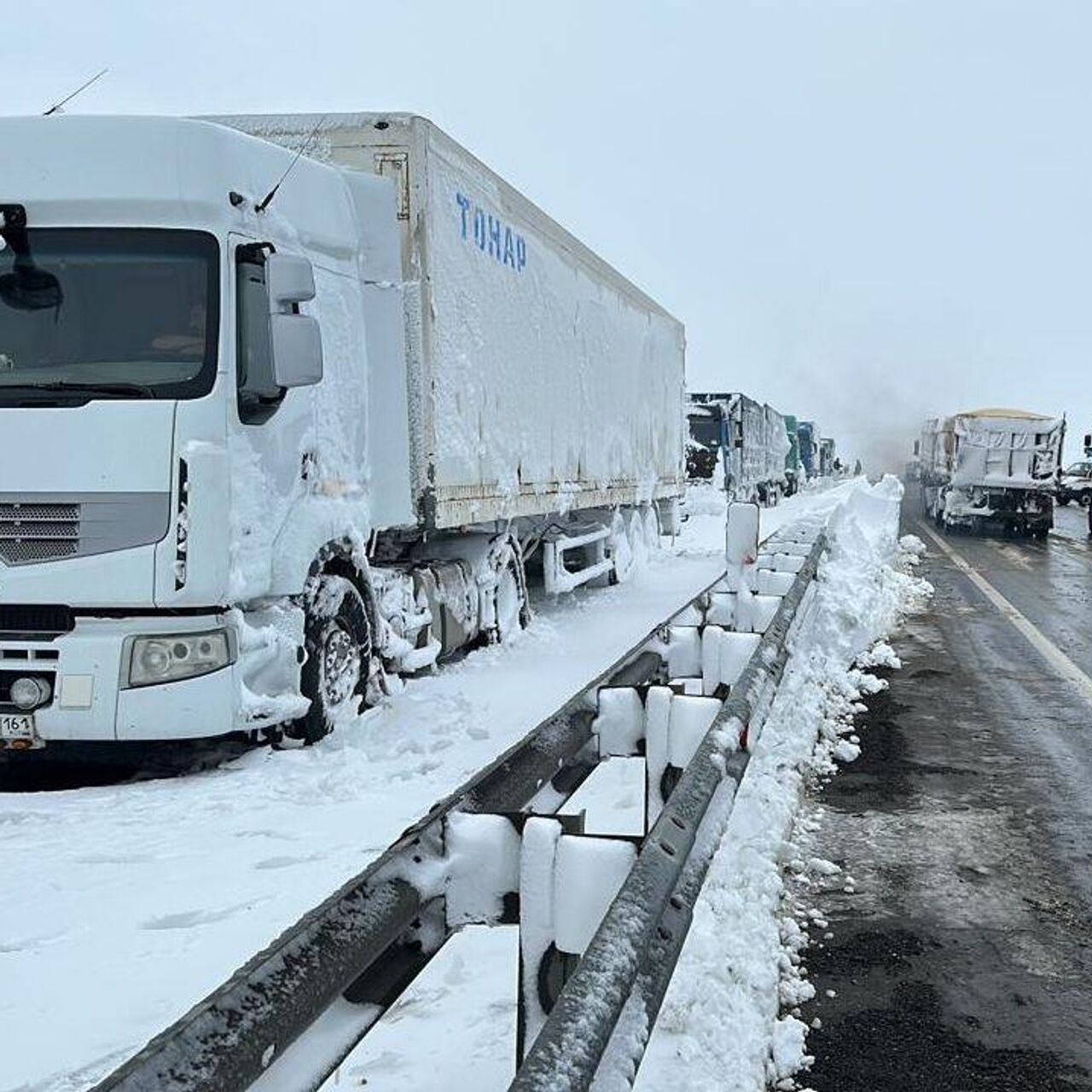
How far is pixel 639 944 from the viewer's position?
216cm

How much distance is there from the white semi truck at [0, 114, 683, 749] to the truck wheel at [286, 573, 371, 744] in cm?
2

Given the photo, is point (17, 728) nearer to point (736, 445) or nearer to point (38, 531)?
point (38, 531)

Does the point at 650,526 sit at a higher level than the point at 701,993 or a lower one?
higher

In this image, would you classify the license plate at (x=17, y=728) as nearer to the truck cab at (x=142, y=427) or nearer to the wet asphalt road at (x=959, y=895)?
the truck cab at (x=142, y=427)

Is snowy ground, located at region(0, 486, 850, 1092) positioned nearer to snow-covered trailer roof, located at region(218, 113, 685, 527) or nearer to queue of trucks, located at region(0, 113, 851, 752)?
queue of trucks, located at region(0, 113, 851, 752)

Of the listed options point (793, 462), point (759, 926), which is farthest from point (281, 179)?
point (793, 462)

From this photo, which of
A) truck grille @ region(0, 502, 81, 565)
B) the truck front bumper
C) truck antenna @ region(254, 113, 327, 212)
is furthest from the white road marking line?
truck grille @ region(0, 502, 81, 565)

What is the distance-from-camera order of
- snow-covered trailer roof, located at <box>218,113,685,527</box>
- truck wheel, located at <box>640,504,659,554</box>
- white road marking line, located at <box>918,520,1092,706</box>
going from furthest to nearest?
truck wheel, located at <box>640,504,659,554</box> < white road marking line, located at <box>918,520,1092,706</box> < snow-covered trailer roof, located at <box>218,113,685,527</box>

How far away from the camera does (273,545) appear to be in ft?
20.8

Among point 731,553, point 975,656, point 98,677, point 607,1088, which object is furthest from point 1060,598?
point 607,1088

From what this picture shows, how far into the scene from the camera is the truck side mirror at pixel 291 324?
6012 mm

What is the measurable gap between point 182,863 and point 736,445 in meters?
30.5

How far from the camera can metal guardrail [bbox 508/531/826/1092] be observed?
1.77 meters

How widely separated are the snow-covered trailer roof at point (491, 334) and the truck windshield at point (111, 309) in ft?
7.83
